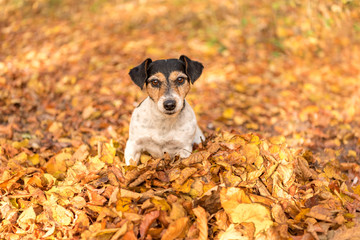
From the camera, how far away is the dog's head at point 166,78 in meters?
3.72

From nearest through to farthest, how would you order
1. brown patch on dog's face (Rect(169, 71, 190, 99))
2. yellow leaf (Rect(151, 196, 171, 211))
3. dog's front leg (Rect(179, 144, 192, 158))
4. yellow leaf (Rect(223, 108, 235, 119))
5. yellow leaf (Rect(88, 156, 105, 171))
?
yellow leaf (Rect(151, 196, 171, 211)) < brown patch on dog's face (Rect(169, 71, 190, 99)) < yellow leaf (Rect(88, 156, 105, 171)) < dog's front leg (Rect(179, 144, 192, 158)) < yellow leaf (Rect(223, 108, 235, 119))

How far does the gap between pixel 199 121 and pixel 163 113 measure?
2601 millimetres

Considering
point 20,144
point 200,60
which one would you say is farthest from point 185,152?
point 200,60

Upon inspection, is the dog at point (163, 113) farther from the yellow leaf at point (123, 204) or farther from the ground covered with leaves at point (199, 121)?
the yellow leaf at point (123, 204)

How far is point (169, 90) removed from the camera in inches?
148

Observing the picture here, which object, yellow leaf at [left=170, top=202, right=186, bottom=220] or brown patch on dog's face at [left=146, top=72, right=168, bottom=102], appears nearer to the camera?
yellow leaf at [left=170, top=202, right=186, bottom=220]

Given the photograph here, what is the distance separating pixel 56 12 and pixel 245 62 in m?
6.93

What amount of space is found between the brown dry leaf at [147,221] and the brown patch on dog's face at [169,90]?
1.22 metres

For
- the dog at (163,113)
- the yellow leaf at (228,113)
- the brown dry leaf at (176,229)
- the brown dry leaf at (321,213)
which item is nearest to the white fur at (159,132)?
the dog at (163,113)

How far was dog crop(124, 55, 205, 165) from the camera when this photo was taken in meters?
3.82

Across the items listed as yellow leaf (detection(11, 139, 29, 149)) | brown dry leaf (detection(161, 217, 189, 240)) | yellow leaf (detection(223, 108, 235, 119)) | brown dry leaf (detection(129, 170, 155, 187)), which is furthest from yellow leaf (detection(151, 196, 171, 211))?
yellow leaf (detection(223, 108, 235, 119))

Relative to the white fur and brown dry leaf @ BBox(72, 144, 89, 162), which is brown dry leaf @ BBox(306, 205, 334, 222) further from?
brown dry leaf @ BBox(72, 144, 89, 162)

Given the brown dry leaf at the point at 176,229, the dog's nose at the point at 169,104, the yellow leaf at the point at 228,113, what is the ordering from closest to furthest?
the brown dry leaf at the point at 176,229
the dog's nose at the point at 169,104
the yellow leaf at the point at 228,113

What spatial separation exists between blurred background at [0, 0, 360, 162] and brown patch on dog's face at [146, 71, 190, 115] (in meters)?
1.32
